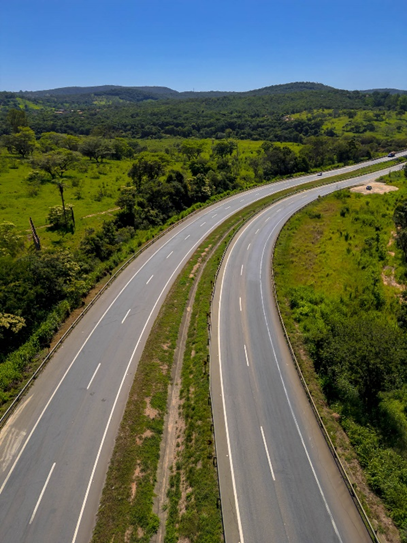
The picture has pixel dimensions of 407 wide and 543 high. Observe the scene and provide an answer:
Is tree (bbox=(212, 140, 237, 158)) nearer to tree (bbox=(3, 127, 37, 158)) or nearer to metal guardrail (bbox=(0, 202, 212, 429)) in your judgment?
tree (bbox=(3, 127, 37, 158))

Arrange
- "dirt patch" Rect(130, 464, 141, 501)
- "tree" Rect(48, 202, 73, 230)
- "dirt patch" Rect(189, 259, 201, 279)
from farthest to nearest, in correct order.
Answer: "tree" Rect(48, 202, 73, 230) → "dirt patch" Rect(189, 259, 201, 279) → "dirt patch" Rect(130, 464, 141, 501)

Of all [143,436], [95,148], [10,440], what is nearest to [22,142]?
[95,148]

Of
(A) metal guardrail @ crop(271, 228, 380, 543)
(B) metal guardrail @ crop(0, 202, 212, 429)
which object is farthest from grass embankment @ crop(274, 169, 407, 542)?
(B) metal guardrail @ crop(0, 202, 212, 429)

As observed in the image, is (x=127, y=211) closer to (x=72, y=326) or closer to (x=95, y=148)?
(x=72, y=326)

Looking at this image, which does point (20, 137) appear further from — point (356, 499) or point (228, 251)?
point (356, 499)

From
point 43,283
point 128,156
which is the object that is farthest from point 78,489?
point 128,156

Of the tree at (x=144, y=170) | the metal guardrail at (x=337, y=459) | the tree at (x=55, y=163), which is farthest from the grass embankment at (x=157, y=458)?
the tree at (x=55, y=163)

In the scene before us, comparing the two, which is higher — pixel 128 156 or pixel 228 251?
pixel 128 156
